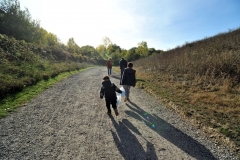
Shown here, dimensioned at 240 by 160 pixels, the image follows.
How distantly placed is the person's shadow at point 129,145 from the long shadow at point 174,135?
773mm

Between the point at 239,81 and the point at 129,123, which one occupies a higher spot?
the point at 239,81

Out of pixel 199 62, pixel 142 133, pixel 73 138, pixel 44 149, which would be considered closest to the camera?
pixel 44 149

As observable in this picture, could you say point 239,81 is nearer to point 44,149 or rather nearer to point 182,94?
point 182,94

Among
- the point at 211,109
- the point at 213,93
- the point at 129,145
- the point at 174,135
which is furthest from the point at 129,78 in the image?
the point at 213,93

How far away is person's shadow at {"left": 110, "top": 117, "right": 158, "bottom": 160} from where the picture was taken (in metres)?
3.96

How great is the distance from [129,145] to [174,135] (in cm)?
167

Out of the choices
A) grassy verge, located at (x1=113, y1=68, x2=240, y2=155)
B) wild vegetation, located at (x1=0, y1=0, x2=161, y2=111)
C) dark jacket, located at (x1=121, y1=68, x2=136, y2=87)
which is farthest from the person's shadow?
wild vegetation, located at (x1=0, y1=0, x2=161, y2=111)

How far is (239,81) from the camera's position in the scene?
877cm

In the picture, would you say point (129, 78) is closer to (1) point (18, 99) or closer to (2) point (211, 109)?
(2) point (211, 109)

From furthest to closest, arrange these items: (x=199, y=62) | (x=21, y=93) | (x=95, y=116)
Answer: (x=199, y=62)
(x=21, y=93)
(x=95, y=116)

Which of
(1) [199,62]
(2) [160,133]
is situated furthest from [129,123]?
(1) [199,62]

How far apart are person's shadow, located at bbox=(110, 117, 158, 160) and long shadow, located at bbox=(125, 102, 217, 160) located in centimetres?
77

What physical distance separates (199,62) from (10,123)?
1298 centimetres

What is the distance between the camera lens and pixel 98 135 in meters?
4.84
